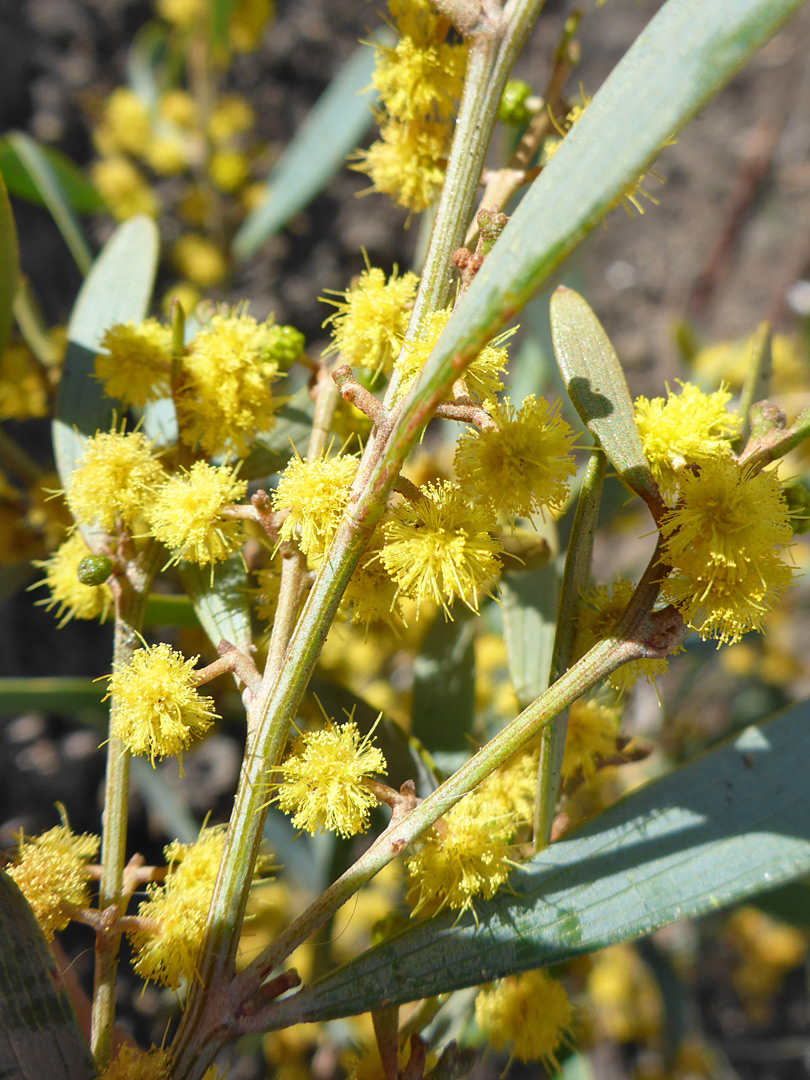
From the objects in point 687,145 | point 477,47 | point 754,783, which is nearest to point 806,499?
point 754,783

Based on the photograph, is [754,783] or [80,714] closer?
[754,783]

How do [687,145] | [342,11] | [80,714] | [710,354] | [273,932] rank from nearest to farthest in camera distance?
[80,714]
[273,932]
[710,354]
[342,11]
[687,145]

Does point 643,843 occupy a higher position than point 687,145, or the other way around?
point 687,145

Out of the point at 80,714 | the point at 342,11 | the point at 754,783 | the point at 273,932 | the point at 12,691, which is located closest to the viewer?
the point at 754,783

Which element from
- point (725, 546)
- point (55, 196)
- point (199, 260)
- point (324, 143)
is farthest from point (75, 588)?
point (199, 260)

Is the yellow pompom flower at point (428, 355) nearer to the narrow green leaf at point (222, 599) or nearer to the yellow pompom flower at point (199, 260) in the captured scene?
the narrow green leaf at point (222, 599)

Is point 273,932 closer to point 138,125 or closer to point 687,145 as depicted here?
point 138,125

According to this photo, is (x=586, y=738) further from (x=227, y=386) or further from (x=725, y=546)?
(x=227, y=386)
